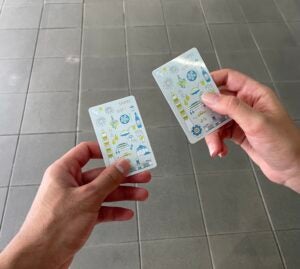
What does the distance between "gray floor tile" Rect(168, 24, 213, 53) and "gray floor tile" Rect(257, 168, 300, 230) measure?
0.84 metres

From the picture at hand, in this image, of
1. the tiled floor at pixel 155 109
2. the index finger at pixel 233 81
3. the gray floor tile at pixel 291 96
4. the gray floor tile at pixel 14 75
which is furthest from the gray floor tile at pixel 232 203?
the gray floor tile at pixel 14 75

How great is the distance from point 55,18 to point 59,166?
1506 mm

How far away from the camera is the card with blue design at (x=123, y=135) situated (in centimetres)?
93

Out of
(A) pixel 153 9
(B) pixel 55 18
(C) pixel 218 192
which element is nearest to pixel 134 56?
(A) pixel 153 9

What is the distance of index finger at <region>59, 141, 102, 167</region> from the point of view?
85 cm

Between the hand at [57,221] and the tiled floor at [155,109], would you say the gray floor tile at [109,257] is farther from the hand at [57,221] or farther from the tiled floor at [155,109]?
the hand at [57,221]

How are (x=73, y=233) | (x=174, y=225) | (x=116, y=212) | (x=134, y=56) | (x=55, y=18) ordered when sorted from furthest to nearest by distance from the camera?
(x=55, y=18), (x=134, y=56), (x=174, y=225), (x=116, y=212), (x=73, y=233)

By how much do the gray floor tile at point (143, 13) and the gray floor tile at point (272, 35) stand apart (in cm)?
59

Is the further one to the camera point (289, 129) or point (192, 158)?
point (192, 158)

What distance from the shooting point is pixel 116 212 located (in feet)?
3.10

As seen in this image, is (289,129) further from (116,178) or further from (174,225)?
(174,225)

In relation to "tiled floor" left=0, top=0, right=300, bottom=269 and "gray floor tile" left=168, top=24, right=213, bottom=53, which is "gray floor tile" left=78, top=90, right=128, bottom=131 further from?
"gray floor tile" left=168, top=24, right=213, bottom=53

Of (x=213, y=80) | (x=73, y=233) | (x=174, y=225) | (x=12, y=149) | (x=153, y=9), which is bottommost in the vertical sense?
(x=174, y=225)

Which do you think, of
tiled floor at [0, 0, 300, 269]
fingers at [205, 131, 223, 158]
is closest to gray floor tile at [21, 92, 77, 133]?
tiled floor at [0, 0, 300, 269]
